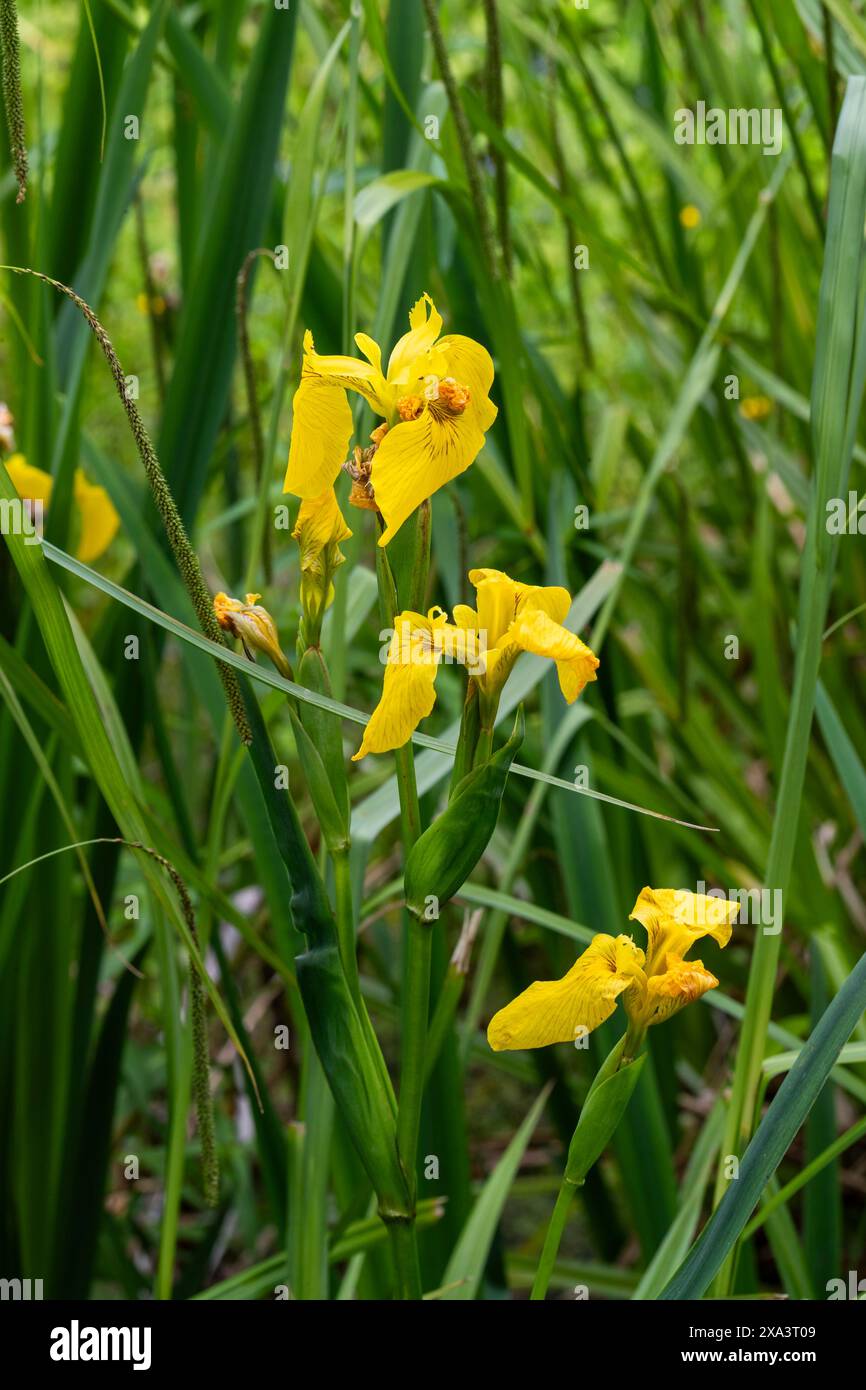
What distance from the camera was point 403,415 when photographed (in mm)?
333

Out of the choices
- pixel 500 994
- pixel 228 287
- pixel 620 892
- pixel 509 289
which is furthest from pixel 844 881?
pixel 228 287

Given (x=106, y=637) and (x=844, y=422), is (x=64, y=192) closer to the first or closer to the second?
(x=106, y=637)

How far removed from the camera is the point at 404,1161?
1.18ft

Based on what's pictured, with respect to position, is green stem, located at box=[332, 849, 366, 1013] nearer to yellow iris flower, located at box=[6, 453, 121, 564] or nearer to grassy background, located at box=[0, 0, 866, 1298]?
grassy background, located at box=[0, 0, 866, 1298]

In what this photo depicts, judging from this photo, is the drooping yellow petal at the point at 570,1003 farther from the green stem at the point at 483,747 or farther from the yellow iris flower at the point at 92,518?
the yellow iris flower at the point at 92,518

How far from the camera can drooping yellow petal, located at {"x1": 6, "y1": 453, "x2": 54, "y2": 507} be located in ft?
2.16

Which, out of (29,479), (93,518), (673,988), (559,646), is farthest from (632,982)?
(93,518)

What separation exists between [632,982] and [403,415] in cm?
19

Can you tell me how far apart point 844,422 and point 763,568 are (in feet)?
1.53

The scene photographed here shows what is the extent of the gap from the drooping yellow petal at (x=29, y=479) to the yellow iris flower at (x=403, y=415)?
0.36m

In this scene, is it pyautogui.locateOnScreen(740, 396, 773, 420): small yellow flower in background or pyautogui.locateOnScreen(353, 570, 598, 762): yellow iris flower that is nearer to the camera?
pyautogui.locateOnScreen(353, 570, 598, 762): yellow iris flower

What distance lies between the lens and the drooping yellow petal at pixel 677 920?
36cm

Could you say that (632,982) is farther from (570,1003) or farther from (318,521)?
(318,521)

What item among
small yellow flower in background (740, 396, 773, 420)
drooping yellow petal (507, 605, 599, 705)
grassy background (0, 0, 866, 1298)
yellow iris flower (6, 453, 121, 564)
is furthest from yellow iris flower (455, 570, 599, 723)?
small yellow flower in background (740, 396, 773, 420)
